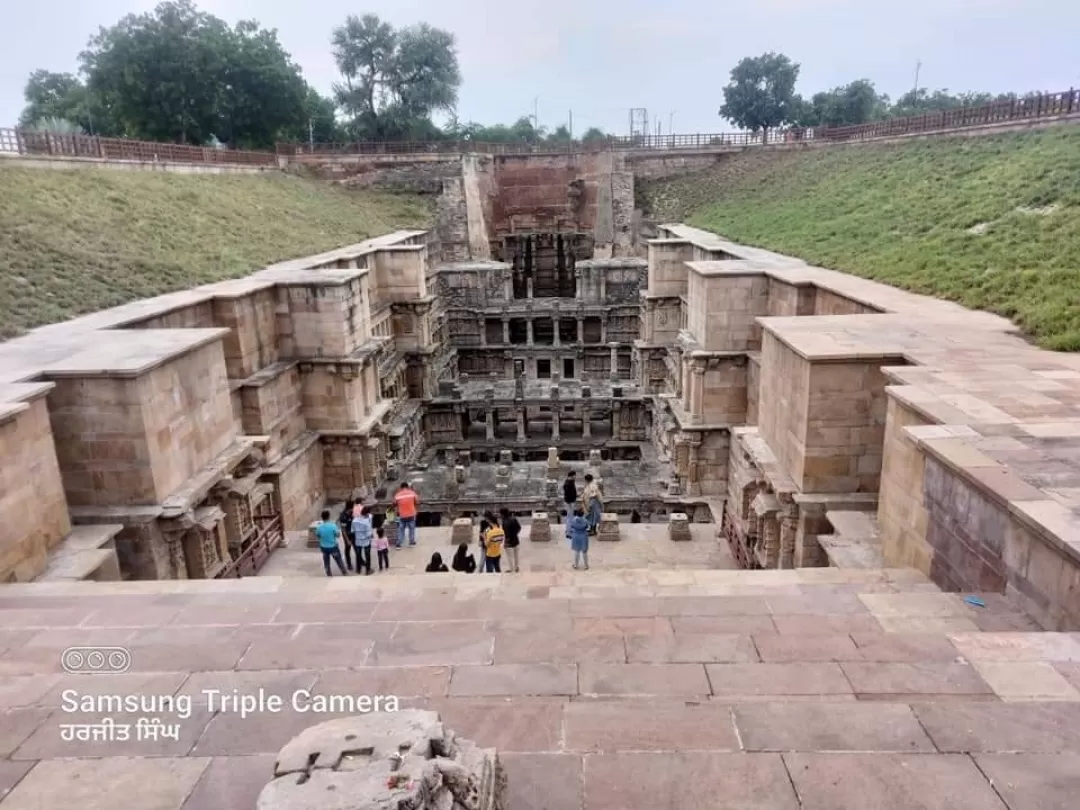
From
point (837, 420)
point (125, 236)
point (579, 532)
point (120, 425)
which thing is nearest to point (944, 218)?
point (837, 420)

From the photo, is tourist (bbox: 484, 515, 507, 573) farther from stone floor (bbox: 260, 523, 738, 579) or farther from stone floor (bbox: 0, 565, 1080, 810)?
stone floor (bbox: 0, 565, 1080, 810)

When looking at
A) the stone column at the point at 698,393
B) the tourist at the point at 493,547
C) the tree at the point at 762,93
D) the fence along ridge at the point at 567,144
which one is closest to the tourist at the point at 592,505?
the tourist at the point at 493,547

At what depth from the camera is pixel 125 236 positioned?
59.4 ft

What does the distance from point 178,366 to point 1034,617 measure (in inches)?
367

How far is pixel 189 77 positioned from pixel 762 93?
37.5 meters

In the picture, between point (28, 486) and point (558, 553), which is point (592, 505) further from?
point (28, 486)

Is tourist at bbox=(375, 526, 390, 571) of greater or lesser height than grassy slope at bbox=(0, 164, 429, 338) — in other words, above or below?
below

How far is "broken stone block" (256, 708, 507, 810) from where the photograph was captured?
259 cm

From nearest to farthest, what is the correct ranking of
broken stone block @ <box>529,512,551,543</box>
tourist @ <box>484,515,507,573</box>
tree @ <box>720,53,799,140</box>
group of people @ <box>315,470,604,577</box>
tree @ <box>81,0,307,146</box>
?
tourist @ <box>484,515,507,573</box>
group of people @ <box>315,470,604,577</box>
broken stone block @ <box>529,512,551,543</box>
tree @ <box>81,0,307,146</box>
tree @ <box>720,53,799,140</box>

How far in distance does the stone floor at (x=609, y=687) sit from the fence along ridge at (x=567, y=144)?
2051 centimetres

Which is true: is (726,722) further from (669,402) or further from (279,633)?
(669,402)

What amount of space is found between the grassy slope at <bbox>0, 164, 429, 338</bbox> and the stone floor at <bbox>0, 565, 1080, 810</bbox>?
378 inches

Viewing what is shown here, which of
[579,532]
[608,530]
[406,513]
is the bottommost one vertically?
[608,530]

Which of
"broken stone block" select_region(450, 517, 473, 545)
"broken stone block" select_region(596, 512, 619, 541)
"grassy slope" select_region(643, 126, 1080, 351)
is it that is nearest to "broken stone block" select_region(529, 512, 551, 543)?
"broken stone block" select_region(596, 512, 619, 541)
